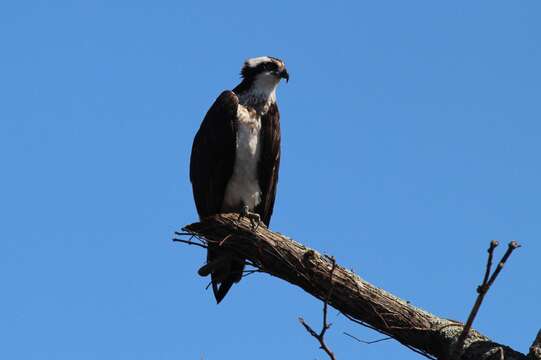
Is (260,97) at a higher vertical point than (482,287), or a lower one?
higher

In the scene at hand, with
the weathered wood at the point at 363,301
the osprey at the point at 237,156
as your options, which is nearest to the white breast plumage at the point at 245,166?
the osprey at the point at 237,156

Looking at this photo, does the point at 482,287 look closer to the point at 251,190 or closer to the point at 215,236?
the point at 215,236

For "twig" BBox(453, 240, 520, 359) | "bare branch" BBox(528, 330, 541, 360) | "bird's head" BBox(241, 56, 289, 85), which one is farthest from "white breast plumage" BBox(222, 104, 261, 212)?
"twig" BBox(453, 240, 520, 359)

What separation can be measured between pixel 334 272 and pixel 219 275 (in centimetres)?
133

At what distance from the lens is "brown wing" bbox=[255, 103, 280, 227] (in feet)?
22.0

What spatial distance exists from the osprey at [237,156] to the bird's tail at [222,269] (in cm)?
24

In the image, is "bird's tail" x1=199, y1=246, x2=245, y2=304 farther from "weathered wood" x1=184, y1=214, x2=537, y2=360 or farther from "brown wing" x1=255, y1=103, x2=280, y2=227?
"brown wing" x1=255, y1=103, x2=280, y2=227

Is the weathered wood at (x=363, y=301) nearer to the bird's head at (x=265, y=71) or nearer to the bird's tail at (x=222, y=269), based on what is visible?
the bird's tail at (x=222, y=269)

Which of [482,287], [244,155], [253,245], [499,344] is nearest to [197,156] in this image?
[244,155]

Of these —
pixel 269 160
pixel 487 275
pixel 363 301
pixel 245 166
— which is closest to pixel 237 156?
pixel 245 166

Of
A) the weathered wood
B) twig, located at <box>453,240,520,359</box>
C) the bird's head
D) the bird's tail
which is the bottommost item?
twig, located at <box>453,240,520,359</box>

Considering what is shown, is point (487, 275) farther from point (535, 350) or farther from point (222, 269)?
point (222, 269)

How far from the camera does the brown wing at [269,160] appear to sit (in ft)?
22.0

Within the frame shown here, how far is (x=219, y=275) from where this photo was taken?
20.3 ft
